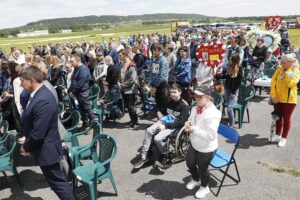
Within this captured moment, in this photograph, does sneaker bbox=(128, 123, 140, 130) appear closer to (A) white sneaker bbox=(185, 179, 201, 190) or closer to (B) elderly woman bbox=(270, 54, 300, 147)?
(A) white sneaker bbox=(185, 179, 201, 190)

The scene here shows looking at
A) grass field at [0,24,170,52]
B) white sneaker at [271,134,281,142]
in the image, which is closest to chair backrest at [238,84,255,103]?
white sneaker at [271,134,281,142]

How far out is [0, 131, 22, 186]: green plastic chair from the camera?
4.59 m

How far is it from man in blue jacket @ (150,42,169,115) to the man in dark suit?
3.33 meters

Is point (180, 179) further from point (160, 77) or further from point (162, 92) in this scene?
point (160, 77)

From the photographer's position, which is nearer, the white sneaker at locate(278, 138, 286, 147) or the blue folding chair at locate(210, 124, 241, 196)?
the blue folding chair at locate(210, 124, 241, 196)

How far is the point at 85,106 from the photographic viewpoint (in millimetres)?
6836

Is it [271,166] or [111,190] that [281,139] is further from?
[111,190]

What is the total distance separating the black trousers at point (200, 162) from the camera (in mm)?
3912

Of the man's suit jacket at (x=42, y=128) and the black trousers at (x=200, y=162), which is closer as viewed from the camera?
the man's suit jacket at (x=42, y=128)

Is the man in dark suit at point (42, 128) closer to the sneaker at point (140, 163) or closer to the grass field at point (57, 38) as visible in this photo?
the sneaker at point (140, 163)

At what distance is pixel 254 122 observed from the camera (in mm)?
7301

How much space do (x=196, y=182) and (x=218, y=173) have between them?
0.66 m

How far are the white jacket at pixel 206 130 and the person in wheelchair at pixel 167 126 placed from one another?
1.07 meters

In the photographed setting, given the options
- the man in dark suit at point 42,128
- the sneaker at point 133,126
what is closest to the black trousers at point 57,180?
the man in dark suit at point 42,128
